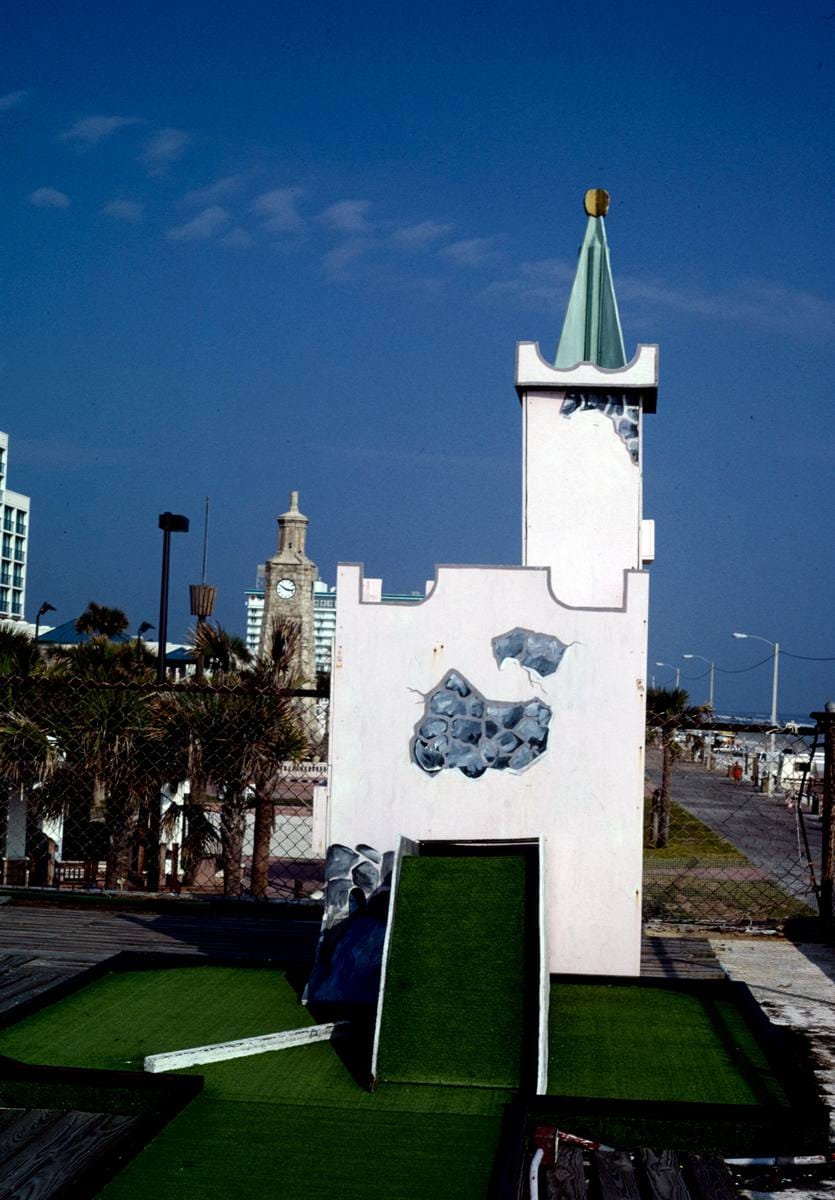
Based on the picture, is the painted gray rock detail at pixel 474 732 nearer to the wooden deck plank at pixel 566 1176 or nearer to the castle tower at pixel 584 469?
the castle tower at pixel 584 469

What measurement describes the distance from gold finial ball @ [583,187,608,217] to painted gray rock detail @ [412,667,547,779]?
466cm

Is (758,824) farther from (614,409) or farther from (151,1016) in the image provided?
(151,1016)

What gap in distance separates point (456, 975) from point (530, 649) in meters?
2.52

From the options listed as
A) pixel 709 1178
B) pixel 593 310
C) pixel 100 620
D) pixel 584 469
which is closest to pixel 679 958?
pixel 584 469

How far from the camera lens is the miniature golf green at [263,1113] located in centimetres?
484

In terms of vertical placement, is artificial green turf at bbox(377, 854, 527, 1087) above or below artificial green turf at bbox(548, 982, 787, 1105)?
above

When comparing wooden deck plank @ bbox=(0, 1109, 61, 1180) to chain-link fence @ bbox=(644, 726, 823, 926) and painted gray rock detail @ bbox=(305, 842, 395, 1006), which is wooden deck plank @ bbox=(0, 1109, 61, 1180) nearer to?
painted gray rock detail @ bbox=(305, 842, 395, 1006)

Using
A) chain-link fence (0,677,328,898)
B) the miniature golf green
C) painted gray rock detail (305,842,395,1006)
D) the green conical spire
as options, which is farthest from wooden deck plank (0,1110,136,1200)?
chain-link fence (0,677,328,898)

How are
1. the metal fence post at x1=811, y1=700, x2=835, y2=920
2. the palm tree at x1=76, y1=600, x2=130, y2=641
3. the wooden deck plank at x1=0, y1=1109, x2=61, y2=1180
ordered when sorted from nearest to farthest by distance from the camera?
the wooden deck plank at x1=0, y1=1109, x2=61, y2=1180 < the metal fence post at x1=811, y1=700, x2=835, y2=920 < the palm tree at x1=76, y1=600, x2=130, y2=641

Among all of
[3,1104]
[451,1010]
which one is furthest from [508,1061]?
[3,1104]

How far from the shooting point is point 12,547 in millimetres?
118188

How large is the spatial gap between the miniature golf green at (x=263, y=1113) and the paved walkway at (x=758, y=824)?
6056mm

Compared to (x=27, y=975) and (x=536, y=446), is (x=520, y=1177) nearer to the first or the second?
(x=27, y=975)

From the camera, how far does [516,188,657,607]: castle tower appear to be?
9383 mm
